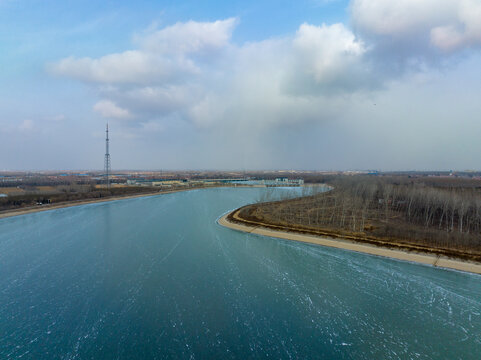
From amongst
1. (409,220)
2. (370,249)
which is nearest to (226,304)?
(370,249)

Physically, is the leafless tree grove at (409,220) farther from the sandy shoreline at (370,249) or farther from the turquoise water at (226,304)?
the turquoise water at (226,304)

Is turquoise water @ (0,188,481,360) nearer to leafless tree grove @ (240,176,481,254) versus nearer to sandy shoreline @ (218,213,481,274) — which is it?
sandy shoreline @ (218,213,481,274)

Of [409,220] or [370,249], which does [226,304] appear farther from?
[409,220]

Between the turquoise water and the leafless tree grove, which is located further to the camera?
the leafless tree grove

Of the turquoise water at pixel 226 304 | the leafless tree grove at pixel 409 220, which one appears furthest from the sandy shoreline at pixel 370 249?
the leafless tree grove at pixel 409 220

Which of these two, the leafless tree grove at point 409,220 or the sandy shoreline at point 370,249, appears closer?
the sandy shoreline at point 370,249

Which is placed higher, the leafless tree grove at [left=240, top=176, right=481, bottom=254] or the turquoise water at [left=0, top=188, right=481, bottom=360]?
the leafless tree grove at [left=240, top=176, right=481, bottom=254]

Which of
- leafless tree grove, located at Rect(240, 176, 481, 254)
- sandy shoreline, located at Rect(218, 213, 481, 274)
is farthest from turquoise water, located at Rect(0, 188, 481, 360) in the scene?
leafless tree grove, located at Rect(240, 176, 481, 254)
